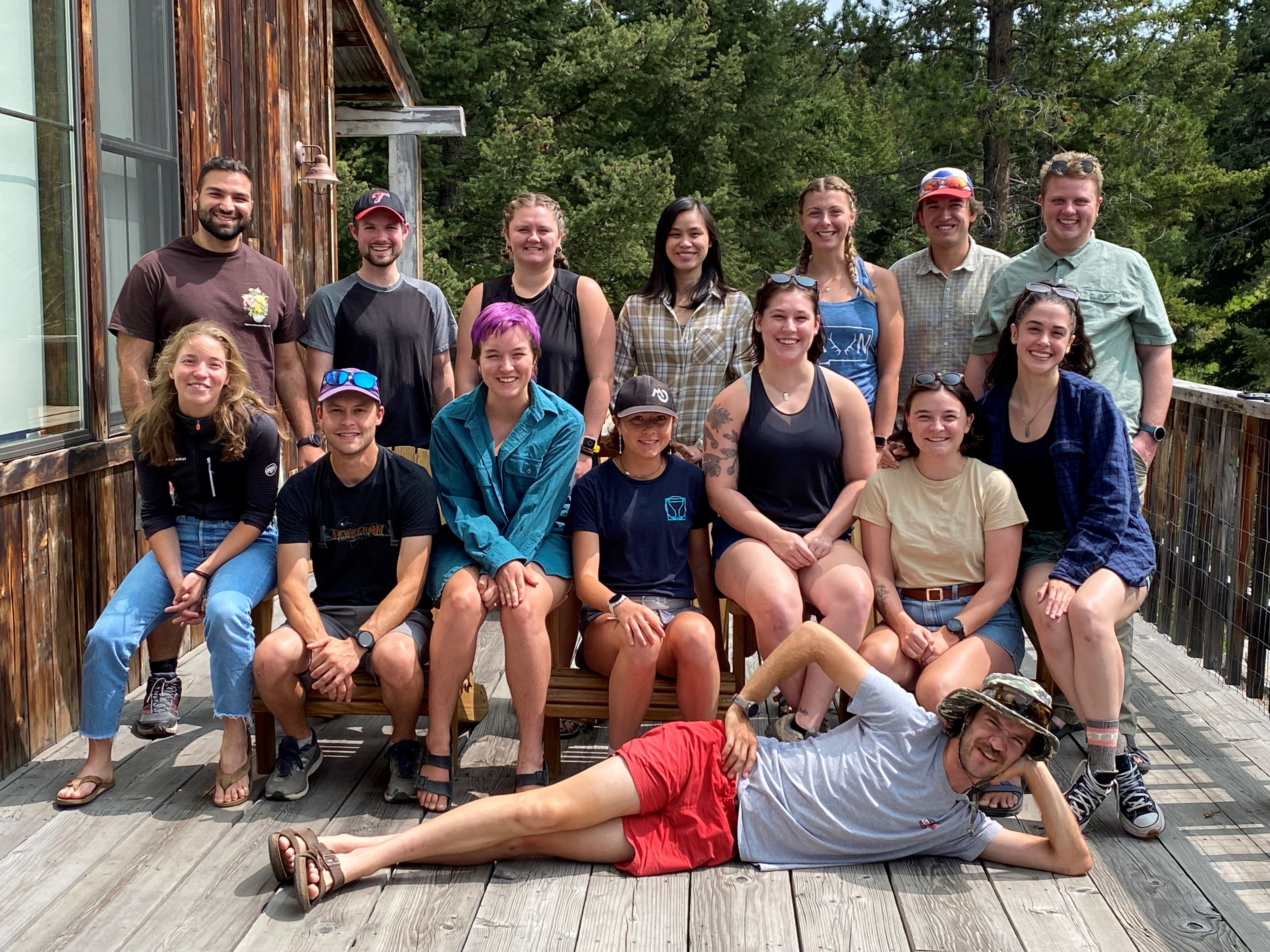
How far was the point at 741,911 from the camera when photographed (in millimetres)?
2914

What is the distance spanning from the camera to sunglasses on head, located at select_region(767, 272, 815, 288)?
3848 millimetres

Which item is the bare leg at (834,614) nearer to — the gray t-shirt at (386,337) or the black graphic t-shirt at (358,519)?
the black graphic t-shirt at (358,519)

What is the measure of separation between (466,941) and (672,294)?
241cm

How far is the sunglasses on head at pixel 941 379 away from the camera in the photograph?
3619 millimetres

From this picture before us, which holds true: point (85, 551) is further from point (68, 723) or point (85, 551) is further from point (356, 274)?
point (356, 274)

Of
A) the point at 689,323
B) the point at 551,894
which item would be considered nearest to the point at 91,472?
the point at 689,323

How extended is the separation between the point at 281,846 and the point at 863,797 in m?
1.40

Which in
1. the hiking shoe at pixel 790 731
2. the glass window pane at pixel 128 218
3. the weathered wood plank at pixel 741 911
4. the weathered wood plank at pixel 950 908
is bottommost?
the weathered wood plank at pixel 741 911

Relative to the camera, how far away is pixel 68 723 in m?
4.06

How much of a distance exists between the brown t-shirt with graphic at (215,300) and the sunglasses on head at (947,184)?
2.30m

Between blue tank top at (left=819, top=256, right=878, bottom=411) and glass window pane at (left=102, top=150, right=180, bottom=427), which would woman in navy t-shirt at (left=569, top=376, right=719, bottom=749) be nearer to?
blue tank top at (left=819, top=256, right=878, bottom=411)

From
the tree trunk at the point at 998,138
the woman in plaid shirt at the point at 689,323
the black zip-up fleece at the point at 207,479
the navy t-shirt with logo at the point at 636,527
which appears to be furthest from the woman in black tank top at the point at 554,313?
the tree trunk at the point at 998,138

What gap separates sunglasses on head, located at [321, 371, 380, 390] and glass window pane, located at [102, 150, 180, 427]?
1.32 m

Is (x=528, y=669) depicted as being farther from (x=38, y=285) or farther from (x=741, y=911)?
(x=38, y=285)
